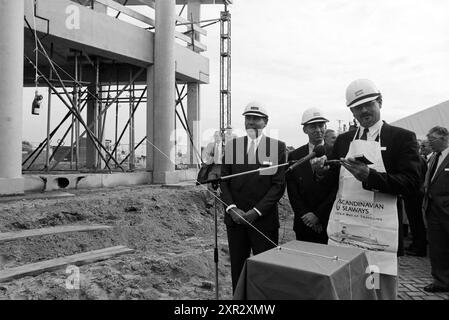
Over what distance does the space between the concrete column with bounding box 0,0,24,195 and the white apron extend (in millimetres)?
6413

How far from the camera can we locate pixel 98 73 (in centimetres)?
1121

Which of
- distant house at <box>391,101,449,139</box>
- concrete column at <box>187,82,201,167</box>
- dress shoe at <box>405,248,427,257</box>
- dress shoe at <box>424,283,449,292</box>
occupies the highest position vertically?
concrete column at <box>187,82,201,167</box>

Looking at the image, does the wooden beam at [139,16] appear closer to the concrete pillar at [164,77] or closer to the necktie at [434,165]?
the concrete pillar at [164,77]

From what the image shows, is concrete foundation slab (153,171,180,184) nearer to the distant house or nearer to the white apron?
the distant house

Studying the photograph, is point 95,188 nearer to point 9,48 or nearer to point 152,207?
point 152,207

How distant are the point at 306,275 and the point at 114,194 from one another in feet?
22.6

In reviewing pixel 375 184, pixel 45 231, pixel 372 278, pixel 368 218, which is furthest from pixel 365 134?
pixel 45 231

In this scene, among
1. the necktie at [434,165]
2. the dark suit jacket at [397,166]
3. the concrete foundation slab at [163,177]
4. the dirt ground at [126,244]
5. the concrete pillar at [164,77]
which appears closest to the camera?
the dark suit jacket at [397,166]

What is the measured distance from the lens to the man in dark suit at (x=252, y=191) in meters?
3.48

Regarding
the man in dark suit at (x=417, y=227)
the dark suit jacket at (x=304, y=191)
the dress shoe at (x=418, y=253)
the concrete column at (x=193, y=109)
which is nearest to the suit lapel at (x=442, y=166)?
the man in dark suit at (x=417, y=227)

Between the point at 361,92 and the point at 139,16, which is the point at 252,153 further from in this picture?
the point at 139,16

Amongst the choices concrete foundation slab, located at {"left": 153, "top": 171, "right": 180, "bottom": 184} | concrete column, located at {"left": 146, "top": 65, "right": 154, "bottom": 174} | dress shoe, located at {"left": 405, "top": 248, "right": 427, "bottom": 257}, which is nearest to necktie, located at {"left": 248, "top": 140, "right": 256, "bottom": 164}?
dress shoe, located at {"left": 405, "top": 248, "right": 427, "bottom": 257}

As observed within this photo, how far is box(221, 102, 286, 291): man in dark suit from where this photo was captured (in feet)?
11.4

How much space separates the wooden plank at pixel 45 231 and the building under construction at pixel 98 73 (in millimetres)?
1885
